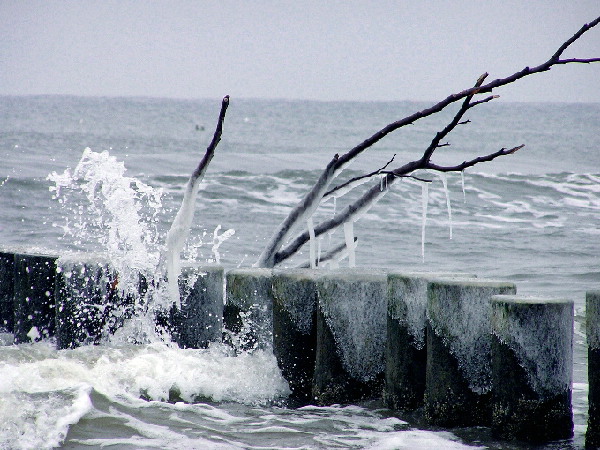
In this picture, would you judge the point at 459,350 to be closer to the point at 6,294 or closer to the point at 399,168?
the point at 399,168

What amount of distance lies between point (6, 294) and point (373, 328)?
3.17 metres

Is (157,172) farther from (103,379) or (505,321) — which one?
(505,321)

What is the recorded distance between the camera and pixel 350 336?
525 cm

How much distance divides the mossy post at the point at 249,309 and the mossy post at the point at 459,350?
53.7 inches

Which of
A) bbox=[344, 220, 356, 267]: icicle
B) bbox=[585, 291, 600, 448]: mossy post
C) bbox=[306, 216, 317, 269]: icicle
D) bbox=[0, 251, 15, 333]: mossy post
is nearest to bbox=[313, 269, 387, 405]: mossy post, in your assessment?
bbox=[306, 216, 317, 269]: icicle

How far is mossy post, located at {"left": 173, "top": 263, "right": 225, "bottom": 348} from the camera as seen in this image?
19.5ft

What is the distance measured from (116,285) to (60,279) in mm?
396

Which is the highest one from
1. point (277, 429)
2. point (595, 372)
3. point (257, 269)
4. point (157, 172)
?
point (157, 172)

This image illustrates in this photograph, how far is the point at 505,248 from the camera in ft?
45.8

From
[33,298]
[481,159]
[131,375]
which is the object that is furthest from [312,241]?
[33,298]

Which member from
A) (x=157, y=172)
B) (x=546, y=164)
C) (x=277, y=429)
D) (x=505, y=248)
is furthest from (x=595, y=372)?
(x=546, y=164)

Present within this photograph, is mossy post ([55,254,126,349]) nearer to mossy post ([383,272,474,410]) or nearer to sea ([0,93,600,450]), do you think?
sea ([0,93,600,450])

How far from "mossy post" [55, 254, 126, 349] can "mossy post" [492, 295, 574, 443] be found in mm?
2764

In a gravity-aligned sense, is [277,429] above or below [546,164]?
below
